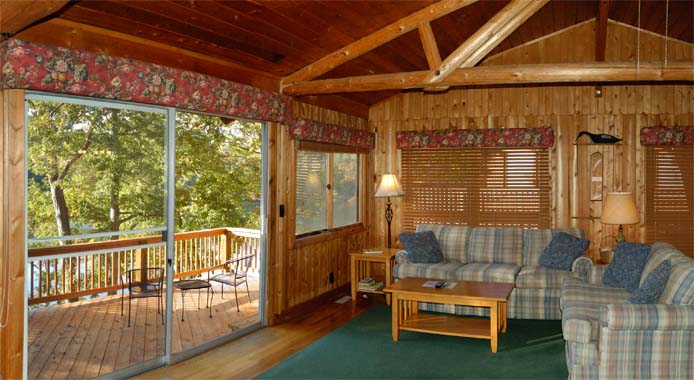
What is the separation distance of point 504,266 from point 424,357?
1.92 meters

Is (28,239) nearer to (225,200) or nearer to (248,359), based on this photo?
(248,359)

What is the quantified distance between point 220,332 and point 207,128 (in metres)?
2.01

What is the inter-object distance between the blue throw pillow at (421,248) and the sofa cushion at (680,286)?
264cm

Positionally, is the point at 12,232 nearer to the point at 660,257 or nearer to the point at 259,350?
the point at 259,350

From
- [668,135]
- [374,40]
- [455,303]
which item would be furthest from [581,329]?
[668,135]

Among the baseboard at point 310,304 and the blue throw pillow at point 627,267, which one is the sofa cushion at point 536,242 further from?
the baseboard at point 310,304

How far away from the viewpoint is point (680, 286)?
350cm

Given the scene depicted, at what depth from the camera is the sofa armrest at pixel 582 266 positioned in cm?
540

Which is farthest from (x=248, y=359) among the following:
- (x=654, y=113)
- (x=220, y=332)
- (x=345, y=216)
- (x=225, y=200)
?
(x=654, y=113)

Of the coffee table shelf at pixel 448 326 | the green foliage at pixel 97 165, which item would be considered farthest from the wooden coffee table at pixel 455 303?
the green foliage at pixel 97 165

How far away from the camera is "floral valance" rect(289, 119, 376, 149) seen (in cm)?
563

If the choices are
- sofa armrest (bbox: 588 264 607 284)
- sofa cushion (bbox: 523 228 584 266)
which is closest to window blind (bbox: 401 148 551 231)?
sofa cushion (bbox: 523 228 584 266)

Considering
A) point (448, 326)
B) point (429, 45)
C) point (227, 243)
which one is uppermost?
point (429, 45)

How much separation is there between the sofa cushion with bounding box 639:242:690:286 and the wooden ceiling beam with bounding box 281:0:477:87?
2625mm
